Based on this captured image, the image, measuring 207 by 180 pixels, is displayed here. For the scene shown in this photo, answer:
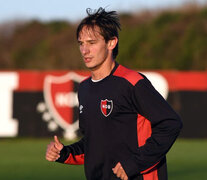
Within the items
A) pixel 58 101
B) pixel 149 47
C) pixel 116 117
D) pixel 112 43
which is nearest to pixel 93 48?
pixel 112 43

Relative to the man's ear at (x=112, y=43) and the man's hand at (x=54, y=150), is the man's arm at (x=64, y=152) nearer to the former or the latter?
the man's hand at (x=54, y=150)

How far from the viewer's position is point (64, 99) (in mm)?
18094

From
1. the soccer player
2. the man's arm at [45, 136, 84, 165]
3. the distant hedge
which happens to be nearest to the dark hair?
the soccer player

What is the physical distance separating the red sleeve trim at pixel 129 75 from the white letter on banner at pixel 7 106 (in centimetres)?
1383

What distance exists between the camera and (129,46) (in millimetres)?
37938

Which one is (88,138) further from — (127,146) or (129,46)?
(129,46)

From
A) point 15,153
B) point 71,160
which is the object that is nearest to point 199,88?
point 15,153

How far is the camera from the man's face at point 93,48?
4043 mm

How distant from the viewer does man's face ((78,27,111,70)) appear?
4.04 m

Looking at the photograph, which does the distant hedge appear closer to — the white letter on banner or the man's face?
the white letter on banner

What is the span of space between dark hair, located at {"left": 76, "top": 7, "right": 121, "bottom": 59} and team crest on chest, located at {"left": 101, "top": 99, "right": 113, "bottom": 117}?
0.39 metres

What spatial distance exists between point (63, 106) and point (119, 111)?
14.1 metres

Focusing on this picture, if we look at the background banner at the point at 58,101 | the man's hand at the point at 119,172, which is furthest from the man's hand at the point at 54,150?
the background banner at the point at 58,101

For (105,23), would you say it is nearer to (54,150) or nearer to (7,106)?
(54,150)
